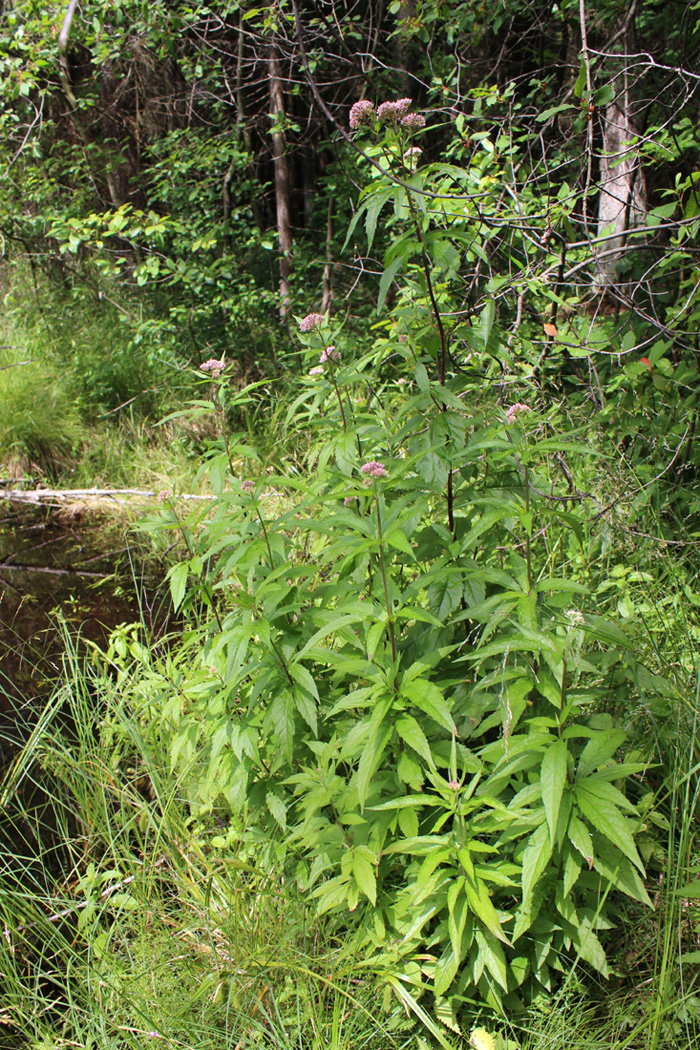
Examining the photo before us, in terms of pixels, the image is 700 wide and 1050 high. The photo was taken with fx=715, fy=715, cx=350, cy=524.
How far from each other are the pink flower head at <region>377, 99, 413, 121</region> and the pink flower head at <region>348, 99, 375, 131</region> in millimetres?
33

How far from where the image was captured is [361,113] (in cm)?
153

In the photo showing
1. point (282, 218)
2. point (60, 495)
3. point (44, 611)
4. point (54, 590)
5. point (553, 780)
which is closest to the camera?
point (553, 780)

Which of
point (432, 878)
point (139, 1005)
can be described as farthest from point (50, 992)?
point (432, 878)

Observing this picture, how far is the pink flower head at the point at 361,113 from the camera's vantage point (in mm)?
1489

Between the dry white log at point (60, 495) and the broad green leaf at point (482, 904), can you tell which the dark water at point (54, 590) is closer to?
the dry white log at point (60, 495)

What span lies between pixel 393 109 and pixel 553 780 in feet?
4.32

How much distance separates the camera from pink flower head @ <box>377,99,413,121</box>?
142 cm

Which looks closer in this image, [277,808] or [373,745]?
[373,745]

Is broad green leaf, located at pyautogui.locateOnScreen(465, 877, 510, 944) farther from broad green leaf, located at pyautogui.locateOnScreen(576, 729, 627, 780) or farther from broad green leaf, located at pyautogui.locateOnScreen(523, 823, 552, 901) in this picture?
broad green leaf, located at pyautogui.locateOnScreen(576, 729, 627, 780)

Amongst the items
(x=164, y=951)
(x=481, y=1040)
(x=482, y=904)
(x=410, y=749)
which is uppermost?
(x=410, y=749)

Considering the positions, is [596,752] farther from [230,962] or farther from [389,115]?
[389,115]

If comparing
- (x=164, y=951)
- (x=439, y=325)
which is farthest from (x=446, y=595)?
(x=164, y=951)

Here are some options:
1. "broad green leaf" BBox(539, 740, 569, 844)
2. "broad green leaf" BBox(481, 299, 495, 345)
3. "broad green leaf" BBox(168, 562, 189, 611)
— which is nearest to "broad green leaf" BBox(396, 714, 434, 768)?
"broad green leaf" BBox(539, 740, 569, 844)

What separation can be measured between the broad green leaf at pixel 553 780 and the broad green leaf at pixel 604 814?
0.05m
